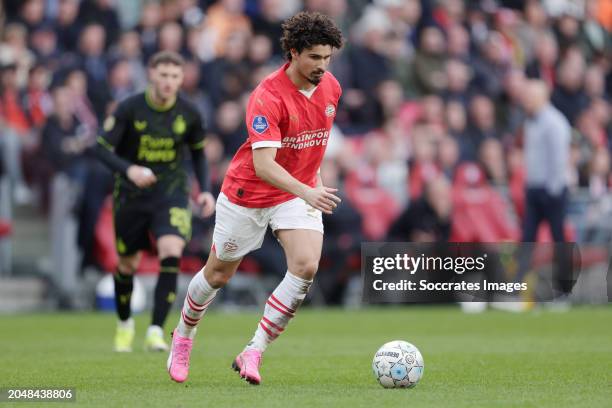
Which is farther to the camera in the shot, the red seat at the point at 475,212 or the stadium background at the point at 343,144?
the red seat at the point at 475,212

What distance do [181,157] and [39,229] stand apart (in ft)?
25.2

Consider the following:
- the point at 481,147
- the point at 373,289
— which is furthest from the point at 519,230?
the point at 373,289

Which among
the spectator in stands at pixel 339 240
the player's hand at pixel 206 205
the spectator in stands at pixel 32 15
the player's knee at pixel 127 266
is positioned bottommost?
the spectator in stands at pixel 339 240

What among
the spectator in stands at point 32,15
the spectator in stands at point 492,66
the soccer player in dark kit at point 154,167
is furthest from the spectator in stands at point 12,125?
the spectator in stands at point 492,66

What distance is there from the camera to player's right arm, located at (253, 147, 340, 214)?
7.48 meters

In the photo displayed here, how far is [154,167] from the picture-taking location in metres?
11.5

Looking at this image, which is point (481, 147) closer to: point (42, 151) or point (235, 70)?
point (235, 70)

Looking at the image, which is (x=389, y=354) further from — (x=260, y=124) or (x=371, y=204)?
(x=371, y=204)

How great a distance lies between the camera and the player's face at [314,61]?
779 centimetres

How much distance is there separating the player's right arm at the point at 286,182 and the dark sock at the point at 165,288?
3.38 meters

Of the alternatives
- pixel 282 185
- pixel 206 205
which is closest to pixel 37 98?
pixel 206 205

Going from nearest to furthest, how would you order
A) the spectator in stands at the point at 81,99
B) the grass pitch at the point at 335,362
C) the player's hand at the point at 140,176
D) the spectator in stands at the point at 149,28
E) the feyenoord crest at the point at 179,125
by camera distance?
the grass pitch at the point at 335,362 < the player's hand at the point at 140,176 < the feyenoord crest at the point at 179,125 < the spectator in stands at the point at 81,99 < the spectator in stands at the point at 149,28

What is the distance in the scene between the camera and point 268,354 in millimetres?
10883

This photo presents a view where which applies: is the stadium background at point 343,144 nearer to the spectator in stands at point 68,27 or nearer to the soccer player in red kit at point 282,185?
the spectator in stands at point 68,27
